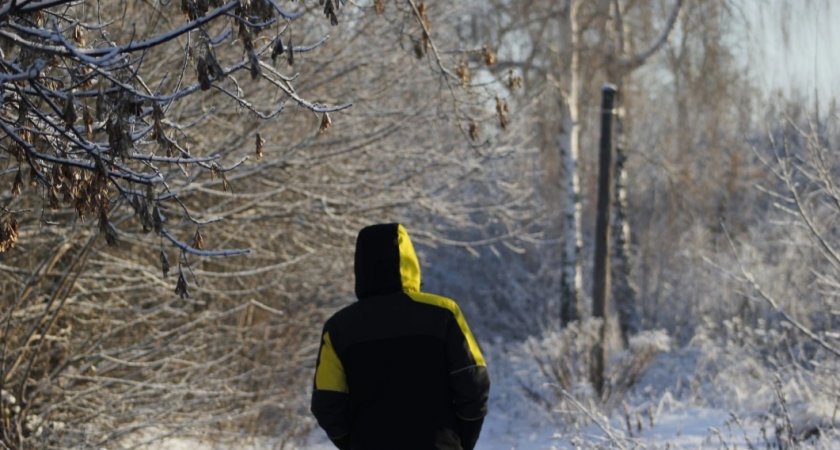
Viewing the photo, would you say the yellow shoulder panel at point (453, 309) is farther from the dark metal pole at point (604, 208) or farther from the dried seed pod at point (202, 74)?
the dark metal pole at point (604, 208)

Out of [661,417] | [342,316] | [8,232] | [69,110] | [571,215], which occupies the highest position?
[69,110]

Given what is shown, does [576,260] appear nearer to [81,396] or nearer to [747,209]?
[747,209]

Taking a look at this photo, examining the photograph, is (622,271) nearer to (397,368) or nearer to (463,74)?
(463,74)

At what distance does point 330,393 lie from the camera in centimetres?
436

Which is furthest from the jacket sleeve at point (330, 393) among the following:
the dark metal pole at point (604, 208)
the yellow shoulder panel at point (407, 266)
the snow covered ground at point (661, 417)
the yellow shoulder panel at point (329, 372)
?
the dark metal pole at point (604, 208)

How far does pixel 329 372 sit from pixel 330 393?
0.26 feet

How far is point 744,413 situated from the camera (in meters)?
10.5

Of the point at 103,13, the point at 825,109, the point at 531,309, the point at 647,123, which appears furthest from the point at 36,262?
the point at 647,123

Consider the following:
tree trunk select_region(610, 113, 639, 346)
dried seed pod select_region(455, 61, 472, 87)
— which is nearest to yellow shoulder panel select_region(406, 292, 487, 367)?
dried seed pod select_region(455, 61, 472, 87)

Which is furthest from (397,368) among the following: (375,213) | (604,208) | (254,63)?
(604,208)

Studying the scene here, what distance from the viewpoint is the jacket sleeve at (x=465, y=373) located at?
4.29m

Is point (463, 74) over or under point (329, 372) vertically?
over

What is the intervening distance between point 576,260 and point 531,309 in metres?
5.53

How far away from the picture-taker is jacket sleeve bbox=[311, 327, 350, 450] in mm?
4359
